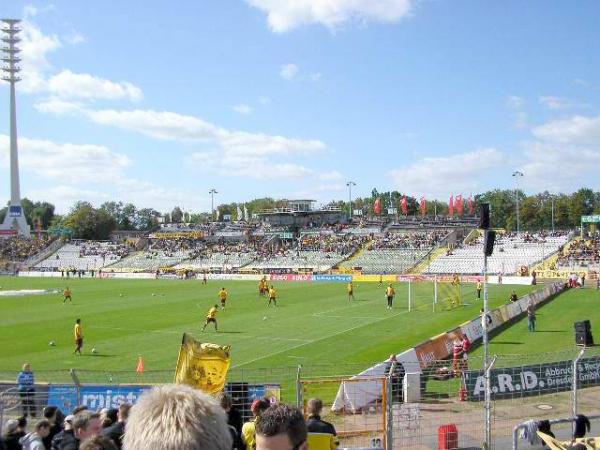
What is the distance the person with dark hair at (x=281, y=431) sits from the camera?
3.67m

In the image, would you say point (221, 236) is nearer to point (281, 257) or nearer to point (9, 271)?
point (281, 257)

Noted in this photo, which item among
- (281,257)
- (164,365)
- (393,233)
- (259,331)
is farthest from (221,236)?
(164,365)

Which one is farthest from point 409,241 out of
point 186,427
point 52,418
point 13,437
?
point 186,427

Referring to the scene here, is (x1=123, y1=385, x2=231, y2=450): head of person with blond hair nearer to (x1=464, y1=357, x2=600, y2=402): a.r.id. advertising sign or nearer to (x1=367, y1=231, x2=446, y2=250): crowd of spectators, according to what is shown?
(x1=464, y1=357, x2=600, y2=402): a.r.id. advertising sign

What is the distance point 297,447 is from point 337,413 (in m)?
11.3

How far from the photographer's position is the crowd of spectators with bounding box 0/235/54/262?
349 feet

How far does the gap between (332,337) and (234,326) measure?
21.1 ft

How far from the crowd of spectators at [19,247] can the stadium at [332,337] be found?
17.4 inches

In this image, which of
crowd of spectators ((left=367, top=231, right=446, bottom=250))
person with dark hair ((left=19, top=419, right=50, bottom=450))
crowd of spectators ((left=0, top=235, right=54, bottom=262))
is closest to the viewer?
person with dark hair ((left=19, top=419, right=50, bottom=450))

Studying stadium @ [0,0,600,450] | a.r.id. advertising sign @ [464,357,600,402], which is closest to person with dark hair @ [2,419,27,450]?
stadium @ [0,0,600,450]

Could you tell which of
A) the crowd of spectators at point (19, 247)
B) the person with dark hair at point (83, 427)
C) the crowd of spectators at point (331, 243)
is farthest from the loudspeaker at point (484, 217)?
the crowd of spectators at point (19, 247)

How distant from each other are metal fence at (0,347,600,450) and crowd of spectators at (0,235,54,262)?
9562 cm

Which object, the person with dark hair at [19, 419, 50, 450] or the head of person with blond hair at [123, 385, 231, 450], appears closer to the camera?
the head of person with blond hair at [123, 385, 231, 450]

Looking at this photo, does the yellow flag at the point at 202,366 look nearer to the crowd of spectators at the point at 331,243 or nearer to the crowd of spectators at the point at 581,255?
the crowd of spectators at the point at 581,255
